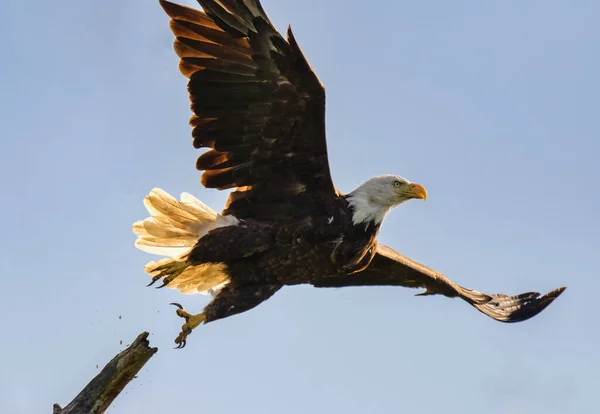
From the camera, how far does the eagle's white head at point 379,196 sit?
7.50 metres

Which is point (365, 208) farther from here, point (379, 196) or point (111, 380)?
point (111, 380)

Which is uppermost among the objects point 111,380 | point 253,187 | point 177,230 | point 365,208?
point 253,187

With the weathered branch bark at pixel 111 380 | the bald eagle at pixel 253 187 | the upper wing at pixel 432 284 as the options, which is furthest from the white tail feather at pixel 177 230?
Result: the upper wing at pixel 432 284

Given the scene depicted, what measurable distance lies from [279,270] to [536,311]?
3608 millimetres

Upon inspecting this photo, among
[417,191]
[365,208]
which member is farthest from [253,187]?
[417,191]

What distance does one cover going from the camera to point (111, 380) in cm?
652

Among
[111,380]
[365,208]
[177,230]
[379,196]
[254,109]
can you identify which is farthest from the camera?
[177,230]

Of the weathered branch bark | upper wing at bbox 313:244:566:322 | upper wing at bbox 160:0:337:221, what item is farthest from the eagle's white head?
the weathered branch bark

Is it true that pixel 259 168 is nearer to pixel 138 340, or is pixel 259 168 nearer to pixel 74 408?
pixel 138 340

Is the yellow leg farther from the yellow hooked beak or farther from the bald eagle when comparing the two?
the yellow hooked beak

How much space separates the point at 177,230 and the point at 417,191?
1995 mm

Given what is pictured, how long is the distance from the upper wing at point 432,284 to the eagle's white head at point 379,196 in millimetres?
991

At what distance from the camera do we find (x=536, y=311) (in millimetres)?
9930

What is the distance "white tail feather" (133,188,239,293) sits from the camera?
7.67m
